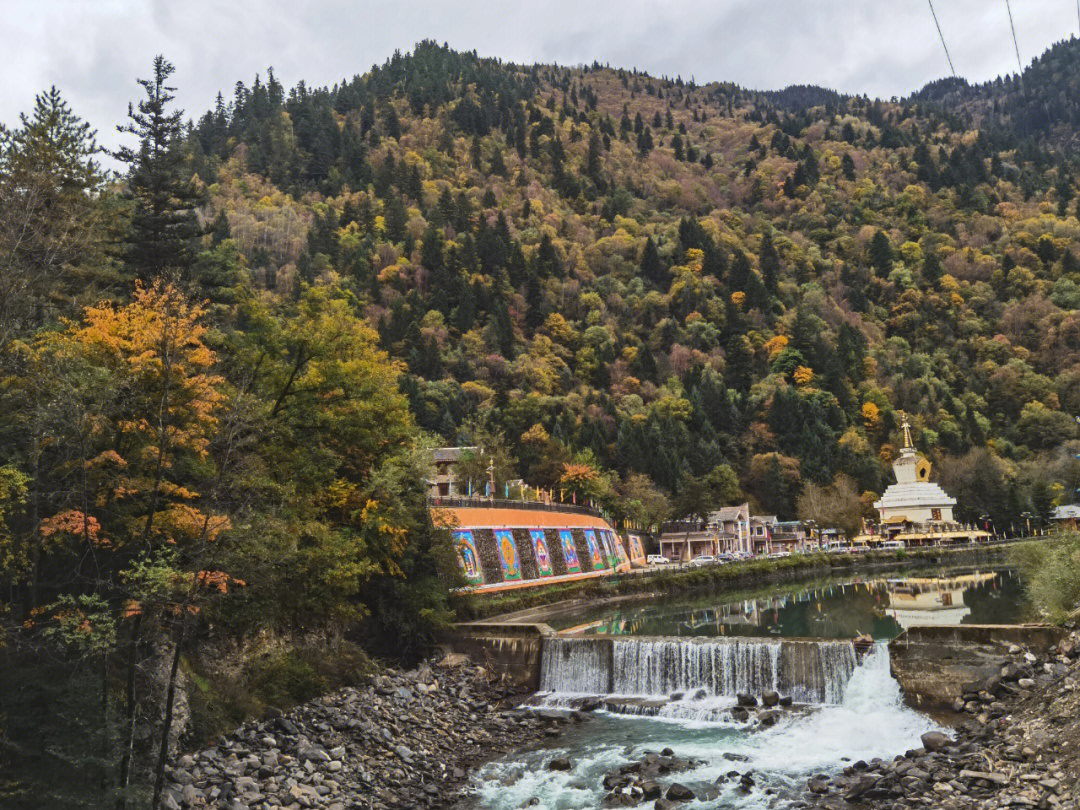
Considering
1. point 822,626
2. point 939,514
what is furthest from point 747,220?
point 822,626

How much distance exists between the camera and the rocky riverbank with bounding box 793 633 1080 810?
45.0 ft

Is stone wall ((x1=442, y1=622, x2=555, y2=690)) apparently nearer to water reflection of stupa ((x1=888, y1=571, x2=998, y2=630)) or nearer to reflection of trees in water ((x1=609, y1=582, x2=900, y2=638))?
reflection of trees in water ((x1=609, y1=582, x2=900, y2=638))

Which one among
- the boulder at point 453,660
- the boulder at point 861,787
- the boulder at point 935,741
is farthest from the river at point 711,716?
the boulder at point 453,660

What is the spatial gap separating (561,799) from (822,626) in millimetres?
20112

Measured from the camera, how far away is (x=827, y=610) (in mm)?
39469

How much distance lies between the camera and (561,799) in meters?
16.9

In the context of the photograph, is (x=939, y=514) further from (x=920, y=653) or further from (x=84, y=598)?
(x=84, y=598)

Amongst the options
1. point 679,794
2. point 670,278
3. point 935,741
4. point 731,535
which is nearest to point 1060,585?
point 935,741

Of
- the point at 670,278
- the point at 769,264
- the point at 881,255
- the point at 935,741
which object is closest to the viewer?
the point at 935,741

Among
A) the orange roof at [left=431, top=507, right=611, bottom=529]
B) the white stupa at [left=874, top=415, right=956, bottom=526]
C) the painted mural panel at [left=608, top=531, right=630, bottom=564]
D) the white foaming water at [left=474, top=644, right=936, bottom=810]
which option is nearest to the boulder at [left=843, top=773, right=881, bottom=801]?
the white foaming water at [left=474, top=644, right=936, bottom=810]

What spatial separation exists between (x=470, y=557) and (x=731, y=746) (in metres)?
20.4

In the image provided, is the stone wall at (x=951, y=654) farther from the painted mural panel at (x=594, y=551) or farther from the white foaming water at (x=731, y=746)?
the painted mural panel at (x=594, y=551)

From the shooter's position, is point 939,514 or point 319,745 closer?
point 319,745

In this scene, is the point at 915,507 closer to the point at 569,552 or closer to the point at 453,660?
the point at 569,552
